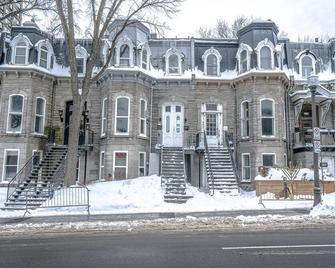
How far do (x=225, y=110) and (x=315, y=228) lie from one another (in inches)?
553

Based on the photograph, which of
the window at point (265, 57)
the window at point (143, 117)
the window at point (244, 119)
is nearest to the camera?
the window at point (143, 117)

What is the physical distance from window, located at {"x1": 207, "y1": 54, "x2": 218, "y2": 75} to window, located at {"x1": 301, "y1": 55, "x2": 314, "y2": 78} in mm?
5928

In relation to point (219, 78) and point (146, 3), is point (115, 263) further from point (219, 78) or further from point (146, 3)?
point (219, 78)

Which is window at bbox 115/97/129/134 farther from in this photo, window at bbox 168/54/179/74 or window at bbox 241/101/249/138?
window at bbox 241/101/249/138

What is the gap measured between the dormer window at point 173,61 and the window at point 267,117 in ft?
19.5

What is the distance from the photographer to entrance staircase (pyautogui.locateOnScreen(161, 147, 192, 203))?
60.1ft

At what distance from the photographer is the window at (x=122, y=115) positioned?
22586mm

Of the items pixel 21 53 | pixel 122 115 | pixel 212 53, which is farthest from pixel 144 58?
pixel 21 53

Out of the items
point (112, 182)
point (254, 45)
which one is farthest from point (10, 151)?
point (254, 45)

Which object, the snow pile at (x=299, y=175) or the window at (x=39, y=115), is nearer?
the snow pile at (x=299, y=175)

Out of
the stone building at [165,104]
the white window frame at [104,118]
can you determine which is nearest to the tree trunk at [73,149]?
the stone building at [165,104]

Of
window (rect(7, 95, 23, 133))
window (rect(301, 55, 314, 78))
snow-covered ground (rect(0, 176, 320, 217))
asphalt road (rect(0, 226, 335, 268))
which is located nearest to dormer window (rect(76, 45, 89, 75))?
window (rect(7, 95, 23, 133))

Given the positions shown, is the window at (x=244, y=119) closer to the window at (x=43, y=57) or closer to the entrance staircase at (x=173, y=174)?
the entrance staircase at (x=173, y=174)

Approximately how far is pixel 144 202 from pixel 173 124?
803 centimetres
